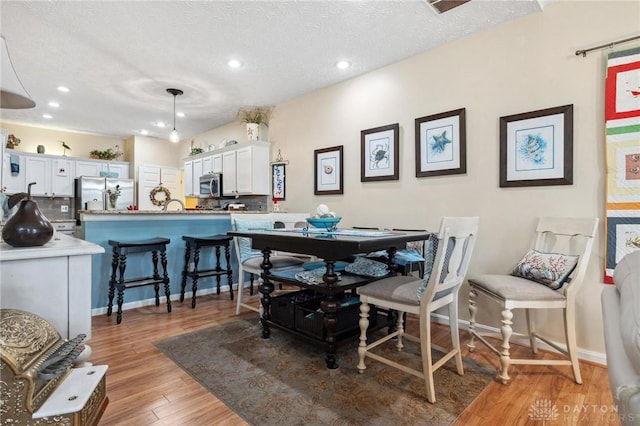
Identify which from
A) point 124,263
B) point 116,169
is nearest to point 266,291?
point 124,263

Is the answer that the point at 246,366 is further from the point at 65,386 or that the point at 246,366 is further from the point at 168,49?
the point at 168,49

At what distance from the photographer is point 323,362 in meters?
2.13

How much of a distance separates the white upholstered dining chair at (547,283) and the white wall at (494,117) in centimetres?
15

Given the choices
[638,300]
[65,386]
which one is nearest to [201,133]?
[65,386]

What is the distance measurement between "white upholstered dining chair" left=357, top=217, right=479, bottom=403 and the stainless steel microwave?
3.88 m

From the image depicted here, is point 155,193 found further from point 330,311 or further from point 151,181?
point 330,311

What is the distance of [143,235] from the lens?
134 inches

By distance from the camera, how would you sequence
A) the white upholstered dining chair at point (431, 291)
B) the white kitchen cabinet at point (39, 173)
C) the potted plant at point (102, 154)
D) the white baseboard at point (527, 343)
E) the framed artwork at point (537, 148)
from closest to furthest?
the white upholstered dining chair at point (431, 291) → the white baseboard at point (527, 343) → the framed artwork at point (537, 148) → the white kitchen cabinet at point (39, 173) → the potted plant at point (102, 154)

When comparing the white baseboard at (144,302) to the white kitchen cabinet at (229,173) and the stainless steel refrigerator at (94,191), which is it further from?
the stainless steel refrigerator at (94,191)

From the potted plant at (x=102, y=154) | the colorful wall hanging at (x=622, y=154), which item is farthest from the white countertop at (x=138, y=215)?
the potted plant at (x=102, y=154)

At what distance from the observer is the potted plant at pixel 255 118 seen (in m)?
4.75

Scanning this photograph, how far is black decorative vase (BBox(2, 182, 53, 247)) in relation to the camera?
118 cm

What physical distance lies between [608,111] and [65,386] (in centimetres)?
320

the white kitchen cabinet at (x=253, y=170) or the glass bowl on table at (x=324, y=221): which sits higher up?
the white kitchen cabinet at (x=253, y=170)
